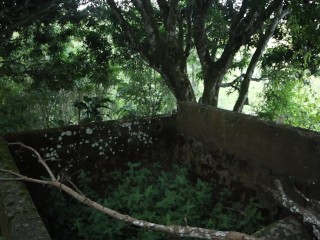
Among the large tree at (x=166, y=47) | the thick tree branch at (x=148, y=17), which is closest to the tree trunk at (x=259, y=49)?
the large tree at (x=166, y=47)

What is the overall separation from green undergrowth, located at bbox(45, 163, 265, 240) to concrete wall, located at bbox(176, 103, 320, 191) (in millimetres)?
416

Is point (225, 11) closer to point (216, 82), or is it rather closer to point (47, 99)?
point (216, 82)

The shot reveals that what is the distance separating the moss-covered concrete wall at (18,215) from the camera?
1.69 meters

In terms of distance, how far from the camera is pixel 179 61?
5.82 meters

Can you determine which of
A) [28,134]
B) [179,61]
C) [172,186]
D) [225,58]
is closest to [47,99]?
[179,61]

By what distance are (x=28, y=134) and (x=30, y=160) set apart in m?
0.27

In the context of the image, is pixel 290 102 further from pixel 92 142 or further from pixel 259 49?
pixel 92 142

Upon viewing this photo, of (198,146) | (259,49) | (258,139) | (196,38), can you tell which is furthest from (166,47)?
(258,139)

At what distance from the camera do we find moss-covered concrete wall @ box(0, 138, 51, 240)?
1.69m

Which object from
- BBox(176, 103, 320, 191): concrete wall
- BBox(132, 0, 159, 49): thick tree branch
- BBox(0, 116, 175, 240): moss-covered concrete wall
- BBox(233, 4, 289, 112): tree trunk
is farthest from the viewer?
BBox(233, 4, 289, 112): tree trunk

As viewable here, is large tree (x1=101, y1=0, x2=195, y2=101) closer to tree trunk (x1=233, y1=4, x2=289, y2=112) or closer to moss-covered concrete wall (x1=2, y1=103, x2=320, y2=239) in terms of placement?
tree trunk (x1=233, y1=4, x2=289, y2=112)

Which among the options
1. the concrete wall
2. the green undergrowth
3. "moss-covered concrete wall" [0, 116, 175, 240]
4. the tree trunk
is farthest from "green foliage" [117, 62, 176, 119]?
the green undergrowth

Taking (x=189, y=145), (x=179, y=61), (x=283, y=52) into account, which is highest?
(x=283, y=52)

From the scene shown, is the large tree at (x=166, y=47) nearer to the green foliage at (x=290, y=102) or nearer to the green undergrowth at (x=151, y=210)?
the green undergrowth at (x=151, y=210)
